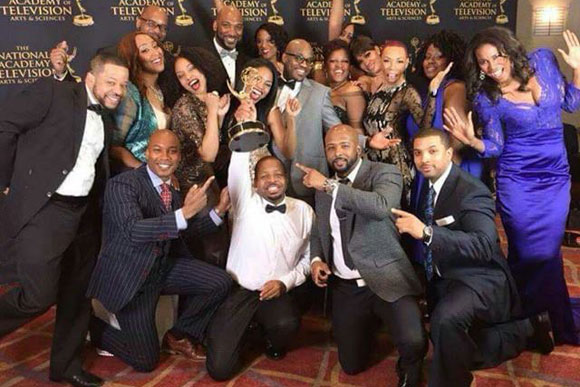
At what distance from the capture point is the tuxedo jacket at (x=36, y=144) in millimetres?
2715

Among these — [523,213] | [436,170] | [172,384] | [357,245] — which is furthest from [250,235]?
[523,213]

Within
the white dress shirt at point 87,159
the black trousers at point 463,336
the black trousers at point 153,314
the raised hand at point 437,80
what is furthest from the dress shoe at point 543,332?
the white dress shirt at point 87,159

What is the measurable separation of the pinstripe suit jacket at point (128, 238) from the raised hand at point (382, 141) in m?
1.23

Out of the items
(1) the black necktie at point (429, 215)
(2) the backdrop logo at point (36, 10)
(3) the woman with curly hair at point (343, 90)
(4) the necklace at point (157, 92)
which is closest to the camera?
(1) the black necktie at point (429, 215)

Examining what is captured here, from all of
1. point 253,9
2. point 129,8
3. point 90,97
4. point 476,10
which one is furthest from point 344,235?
point 476,10

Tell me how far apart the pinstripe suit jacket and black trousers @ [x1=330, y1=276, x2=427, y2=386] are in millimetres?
973

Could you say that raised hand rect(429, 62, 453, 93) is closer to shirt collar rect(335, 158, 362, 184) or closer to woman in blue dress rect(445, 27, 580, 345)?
woman in blue dress rect(445, 27, 580, 345)

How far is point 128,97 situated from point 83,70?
186 centimetres

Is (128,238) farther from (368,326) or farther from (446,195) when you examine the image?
(446,195)

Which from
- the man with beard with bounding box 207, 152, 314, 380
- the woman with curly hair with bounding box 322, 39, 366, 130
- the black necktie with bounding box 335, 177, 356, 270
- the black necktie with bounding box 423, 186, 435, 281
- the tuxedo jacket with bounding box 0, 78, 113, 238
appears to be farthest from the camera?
the woman with curly hair with bounding box 322, 39, 366, 130

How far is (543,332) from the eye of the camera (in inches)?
124

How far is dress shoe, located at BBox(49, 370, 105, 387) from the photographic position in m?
2.97

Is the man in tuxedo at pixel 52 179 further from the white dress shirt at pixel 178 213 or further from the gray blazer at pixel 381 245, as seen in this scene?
the gray blazer at pixel 381 245

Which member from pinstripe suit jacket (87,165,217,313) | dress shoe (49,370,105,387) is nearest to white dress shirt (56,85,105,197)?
pinstripe suit jacket (87,165,217,313)
